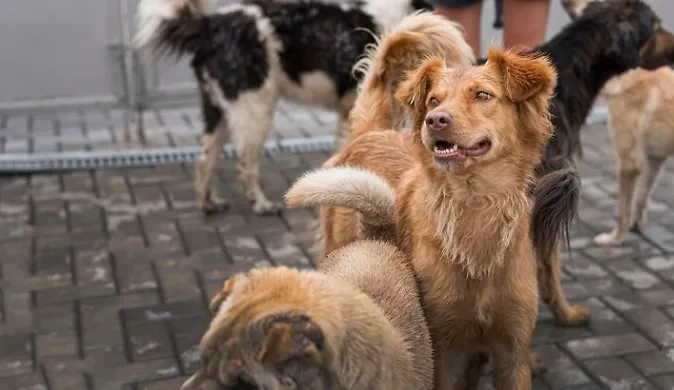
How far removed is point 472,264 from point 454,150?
1.31 feet

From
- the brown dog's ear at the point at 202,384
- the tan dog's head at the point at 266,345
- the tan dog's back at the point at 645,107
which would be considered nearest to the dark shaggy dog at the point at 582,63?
the tan dog's back at the point at 645,107

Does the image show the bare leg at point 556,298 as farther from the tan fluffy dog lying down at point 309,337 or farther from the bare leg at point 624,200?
the tan fluffy dog lying down at point 309,337

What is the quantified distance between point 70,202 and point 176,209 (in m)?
0.68

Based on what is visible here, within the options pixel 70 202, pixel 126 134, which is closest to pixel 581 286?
pixel 70 202

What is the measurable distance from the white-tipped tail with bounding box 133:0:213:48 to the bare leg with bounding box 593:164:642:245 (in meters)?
2.52

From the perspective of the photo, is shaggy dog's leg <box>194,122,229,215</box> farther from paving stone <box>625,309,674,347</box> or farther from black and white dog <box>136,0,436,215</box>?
paving stone <box>625,309,674,347</box>

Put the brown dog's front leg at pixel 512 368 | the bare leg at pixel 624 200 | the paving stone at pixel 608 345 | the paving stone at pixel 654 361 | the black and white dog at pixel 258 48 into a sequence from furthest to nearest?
the black and white dog at pixel 258 48, the bare leg at pixel 624 200, the paving stone at pixel 608 345, the paving stone at pixel 654 361, the brown dog's front leg at pixel 512 368

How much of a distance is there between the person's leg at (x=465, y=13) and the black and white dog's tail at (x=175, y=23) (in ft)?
4.58

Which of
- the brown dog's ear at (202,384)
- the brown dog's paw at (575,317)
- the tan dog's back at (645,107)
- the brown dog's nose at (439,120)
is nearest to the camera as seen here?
the brown dog's ear at (202,384)

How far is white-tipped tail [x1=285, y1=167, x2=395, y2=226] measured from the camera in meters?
2.77

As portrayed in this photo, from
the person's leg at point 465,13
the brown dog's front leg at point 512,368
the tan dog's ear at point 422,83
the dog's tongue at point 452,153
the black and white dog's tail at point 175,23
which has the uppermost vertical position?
the tan dog's ear at point 422,83

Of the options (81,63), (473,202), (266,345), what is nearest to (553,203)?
(473,202)

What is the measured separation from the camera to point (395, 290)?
2543 mm

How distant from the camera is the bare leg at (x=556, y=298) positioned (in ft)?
11.7
